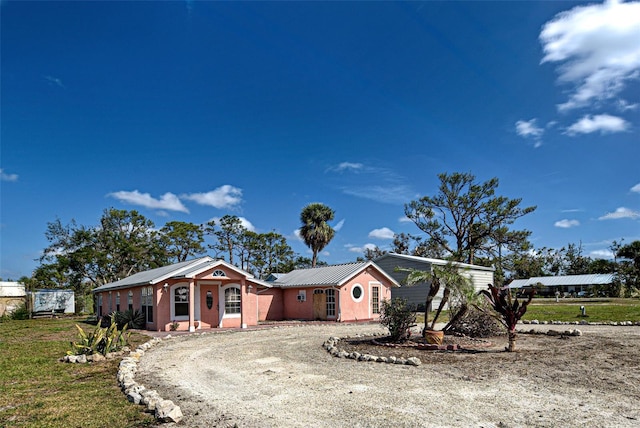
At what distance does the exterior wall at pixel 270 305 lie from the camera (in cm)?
2859

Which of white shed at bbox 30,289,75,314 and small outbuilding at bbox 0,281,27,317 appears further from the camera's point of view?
white shed at bbox 30,289,75,314

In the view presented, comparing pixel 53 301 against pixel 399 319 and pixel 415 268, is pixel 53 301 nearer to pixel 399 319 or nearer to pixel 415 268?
pixel 415 268

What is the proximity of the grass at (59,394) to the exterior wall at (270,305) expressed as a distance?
619 inches

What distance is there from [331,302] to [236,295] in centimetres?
628

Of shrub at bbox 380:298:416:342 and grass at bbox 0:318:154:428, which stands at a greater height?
shrub at bbox 380:298:416:342

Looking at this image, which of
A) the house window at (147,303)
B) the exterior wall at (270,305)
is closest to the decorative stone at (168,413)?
the house window at (147,303)

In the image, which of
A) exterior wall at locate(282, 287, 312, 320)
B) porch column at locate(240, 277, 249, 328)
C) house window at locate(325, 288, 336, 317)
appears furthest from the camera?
exterior wall at locate(282, 287, 312, 320)

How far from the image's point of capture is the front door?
27.0 meters

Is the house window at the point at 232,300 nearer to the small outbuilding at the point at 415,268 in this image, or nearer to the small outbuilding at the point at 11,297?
the small outbuilding at the point at 415,268

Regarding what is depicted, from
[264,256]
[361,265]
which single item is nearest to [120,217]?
[264,256]

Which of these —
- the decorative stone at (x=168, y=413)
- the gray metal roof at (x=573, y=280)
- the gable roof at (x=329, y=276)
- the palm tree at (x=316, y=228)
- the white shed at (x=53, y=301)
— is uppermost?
the palm tree at (x=316, y=228)

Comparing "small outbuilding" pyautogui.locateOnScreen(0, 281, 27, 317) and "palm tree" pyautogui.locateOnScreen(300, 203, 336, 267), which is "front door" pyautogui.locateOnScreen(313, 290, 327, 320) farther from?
"small outbuilding" pyautogui.locateOnScreen(0, 281, 27, 317)

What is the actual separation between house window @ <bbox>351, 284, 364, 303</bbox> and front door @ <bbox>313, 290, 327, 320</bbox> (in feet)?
5.58

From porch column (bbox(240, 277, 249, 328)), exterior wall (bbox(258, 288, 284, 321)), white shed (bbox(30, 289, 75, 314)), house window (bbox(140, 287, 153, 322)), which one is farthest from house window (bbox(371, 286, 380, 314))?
white shed (bbox(30, 289, 75, 314))
